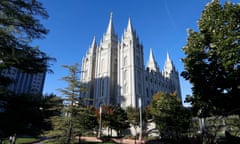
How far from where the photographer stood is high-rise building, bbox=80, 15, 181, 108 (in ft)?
150

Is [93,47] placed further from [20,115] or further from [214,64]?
[20,115]

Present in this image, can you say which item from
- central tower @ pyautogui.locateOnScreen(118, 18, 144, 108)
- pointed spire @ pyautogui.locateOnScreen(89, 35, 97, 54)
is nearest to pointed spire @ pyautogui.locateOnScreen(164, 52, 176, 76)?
central tower @ pyautogui.locateOnScreen(118, 18, 144, 108)

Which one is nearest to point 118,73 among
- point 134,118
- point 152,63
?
point 152,63

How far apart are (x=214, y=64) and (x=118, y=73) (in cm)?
Result: 4151

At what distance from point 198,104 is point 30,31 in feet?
30.9

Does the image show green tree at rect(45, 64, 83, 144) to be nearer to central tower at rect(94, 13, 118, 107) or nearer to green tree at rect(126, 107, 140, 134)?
green tree at rect(126, 107, 140, 134)

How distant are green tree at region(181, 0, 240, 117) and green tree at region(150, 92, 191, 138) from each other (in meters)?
10.0

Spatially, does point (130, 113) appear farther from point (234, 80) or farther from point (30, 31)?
point (30, 31)

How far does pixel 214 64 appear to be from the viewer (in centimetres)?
816

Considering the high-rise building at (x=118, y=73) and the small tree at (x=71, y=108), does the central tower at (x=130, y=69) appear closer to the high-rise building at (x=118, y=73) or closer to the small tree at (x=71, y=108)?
the high-rise building at (x=118, y=73)

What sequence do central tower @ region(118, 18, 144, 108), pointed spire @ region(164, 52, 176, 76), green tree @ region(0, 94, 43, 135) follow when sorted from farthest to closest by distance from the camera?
pointed spire @ region(164, 52, 176, 76)
central tower @ region(118, 18, 144, 108)
green tree @ region(0, 94, 43, 135)

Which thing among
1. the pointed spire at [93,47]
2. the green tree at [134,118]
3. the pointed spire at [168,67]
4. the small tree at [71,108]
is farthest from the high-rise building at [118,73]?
the small tree at [71,108]

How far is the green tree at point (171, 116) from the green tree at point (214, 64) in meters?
10.0

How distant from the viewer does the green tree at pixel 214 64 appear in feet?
23.7
